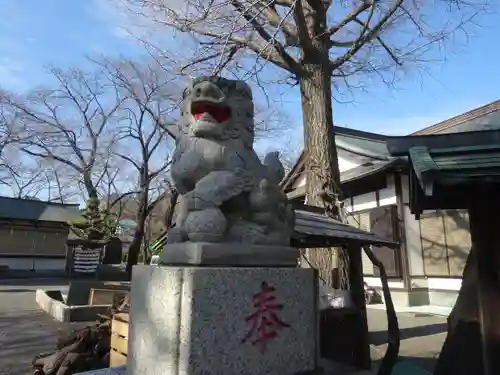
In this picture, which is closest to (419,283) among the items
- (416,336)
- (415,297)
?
(415,297)

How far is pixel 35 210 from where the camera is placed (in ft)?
93.5

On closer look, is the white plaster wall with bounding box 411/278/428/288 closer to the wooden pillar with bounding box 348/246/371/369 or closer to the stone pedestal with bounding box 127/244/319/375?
the wooden pillar with bounding box 348/246/371/369

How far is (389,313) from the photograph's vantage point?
15.0 ft

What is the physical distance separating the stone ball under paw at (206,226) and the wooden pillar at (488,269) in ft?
8.46

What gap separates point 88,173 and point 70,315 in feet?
51.0

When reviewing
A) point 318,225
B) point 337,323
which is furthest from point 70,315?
point 318,225

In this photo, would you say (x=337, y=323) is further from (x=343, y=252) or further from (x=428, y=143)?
(x=428, y=143)

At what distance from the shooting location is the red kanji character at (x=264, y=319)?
111 inches

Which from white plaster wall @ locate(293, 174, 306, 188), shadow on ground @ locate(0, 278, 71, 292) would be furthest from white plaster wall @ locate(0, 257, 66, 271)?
white plaster wall @ locate(293, 174, 306, 188)

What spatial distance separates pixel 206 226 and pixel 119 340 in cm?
320

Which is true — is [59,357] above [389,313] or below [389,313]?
below

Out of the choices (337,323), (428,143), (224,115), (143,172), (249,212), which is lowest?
(337,323)

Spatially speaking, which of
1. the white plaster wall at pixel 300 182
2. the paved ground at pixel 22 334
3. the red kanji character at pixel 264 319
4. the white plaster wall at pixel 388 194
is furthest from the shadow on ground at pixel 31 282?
the red kanji character at pixel 264 319

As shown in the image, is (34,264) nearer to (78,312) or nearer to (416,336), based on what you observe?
(78,312)
